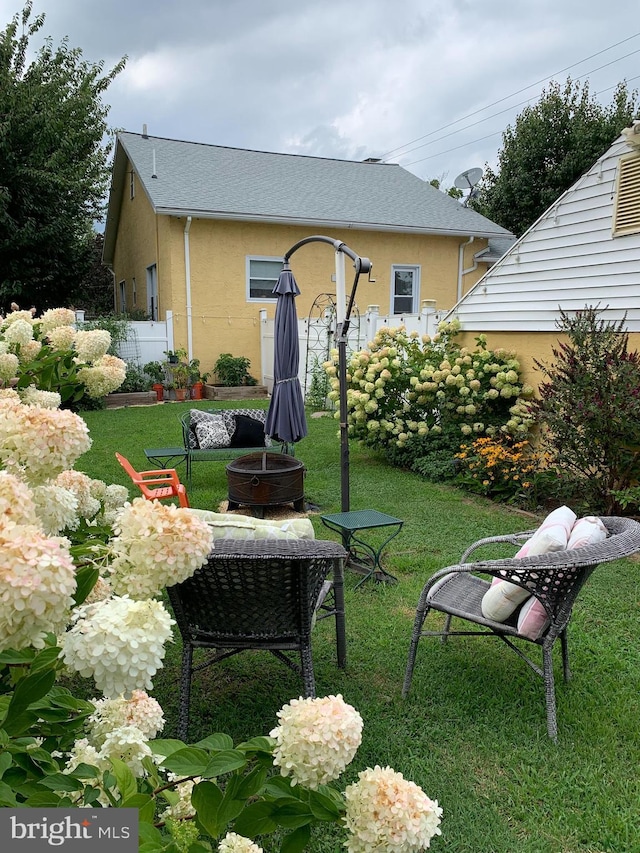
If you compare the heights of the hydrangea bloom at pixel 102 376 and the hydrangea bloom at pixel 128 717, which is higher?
the hydrangea bloom at pixel 102 376

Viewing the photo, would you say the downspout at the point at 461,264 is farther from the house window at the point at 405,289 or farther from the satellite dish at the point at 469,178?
the satellite dish at the point at 469,178

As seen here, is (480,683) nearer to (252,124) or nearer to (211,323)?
(211,323)

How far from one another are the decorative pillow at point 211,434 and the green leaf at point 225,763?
659 centimetres

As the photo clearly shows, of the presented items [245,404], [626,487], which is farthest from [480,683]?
[245,404]

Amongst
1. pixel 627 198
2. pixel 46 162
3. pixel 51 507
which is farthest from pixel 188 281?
pixel 51 507

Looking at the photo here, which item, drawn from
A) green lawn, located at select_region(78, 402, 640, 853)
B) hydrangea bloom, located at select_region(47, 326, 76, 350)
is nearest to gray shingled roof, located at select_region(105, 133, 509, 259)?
green lawn, located at select_region(78, 402, 640, 853)

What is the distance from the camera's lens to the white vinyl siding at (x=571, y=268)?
20.5 feet

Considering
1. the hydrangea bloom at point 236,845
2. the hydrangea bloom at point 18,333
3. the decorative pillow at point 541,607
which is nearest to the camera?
the hydrangea bloom at point 236,845

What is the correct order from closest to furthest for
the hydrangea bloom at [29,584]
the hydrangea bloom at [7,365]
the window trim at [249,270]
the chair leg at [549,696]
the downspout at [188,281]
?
1. the hydrangea bloom at [29,584]
2. the hydrangea bloom at [7,365]
3. the chair leg at [549,696]
4. the downspout at [188,281]
5. the window trim at [249,270]

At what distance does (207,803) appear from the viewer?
1.00 m

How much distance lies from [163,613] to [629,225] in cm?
659

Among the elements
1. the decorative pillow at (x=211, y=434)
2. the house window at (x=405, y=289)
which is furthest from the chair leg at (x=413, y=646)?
the house window at (x=405, y=289)

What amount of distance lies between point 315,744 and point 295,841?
0.18 m

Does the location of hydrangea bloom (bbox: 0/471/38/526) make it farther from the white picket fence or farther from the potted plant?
the potted plant
